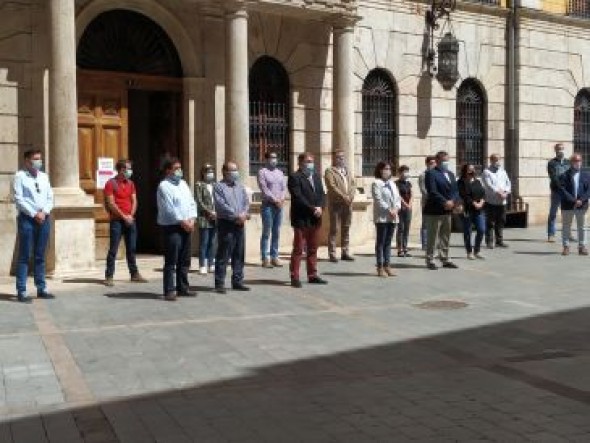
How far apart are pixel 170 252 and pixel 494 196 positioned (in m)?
7.78

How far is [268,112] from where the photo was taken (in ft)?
53.3

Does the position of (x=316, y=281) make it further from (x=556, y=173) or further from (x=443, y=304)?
(x=556, y=173)

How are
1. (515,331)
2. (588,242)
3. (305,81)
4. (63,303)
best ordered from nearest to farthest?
(515,331)
(63,303)
(305,81)
(588,242)

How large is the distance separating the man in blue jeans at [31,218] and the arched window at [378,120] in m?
8.29

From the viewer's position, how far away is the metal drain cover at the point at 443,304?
33.8 ft

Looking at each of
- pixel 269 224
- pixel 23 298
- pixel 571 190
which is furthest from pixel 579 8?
pixel 23 298

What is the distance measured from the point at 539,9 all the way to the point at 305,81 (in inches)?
294

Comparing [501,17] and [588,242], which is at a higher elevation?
[501,17]

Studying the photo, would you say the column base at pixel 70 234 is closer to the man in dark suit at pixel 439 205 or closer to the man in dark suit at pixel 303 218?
the man in dark suit at pixel 303 218

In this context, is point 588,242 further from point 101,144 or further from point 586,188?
point 101,144

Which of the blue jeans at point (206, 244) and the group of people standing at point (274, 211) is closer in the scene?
the group of people standing at point (274, 211)

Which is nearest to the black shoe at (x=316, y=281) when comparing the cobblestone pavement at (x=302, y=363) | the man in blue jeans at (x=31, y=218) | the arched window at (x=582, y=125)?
the cobblestone pavement at (x=302, y=363)

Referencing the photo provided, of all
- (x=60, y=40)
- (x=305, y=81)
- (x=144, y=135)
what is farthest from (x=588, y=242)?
(x=60, y=40)

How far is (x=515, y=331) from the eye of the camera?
884 centimetres
